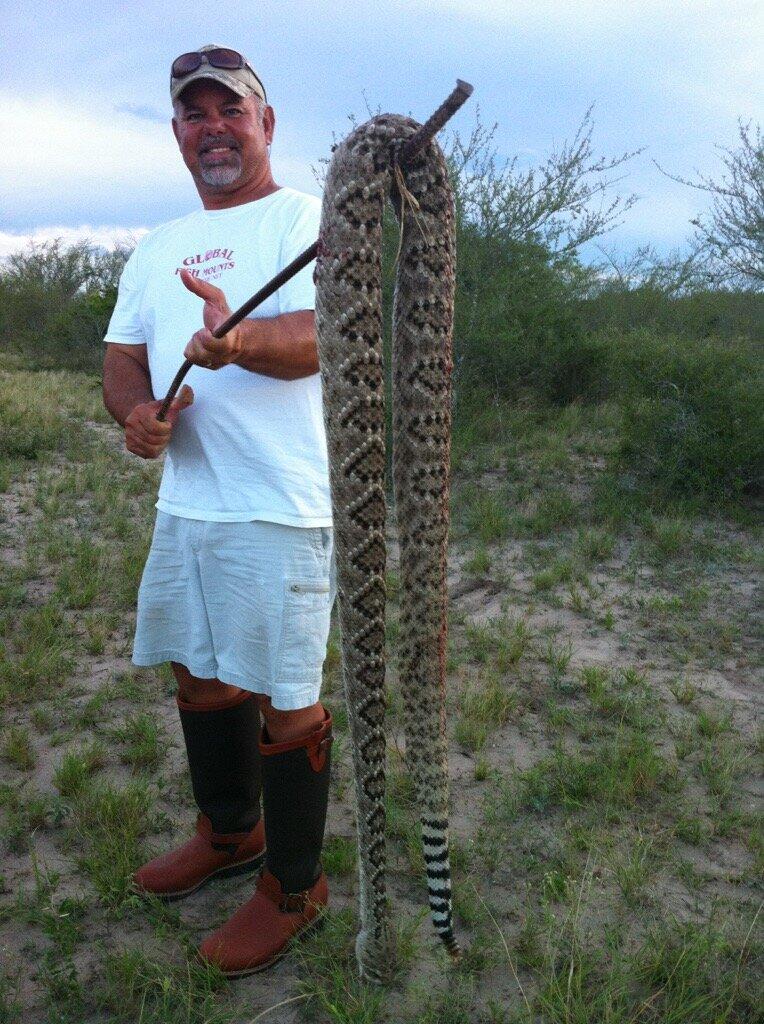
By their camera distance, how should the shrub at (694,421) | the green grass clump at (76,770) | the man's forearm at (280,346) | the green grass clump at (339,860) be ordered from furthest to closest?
1. the shrub at (694,421)
2. the green grass clump at (76,770)
3. the green grass clump at (339,860)
4. the man's forearm at (280,346)

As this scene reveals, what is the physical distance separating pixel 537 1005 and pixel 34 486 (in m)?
6.89

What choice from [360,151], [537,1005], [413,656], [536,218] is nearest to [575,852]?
[537,1005]

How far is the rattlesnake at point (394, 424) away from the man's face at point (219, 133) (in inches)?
43.6

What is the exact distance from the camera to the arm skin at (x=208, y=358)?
1.77 metres

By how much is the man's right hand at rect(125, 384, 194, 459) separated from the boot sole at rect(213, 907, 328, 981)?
1.51 metres

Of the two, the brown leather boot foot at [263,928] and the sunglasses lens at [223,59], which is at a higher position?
the sunglasses lens at [223,59]

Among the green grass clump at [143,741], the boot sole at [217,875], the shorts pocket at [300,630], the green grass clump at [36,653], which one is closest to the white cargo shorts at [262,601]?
the shorts pocket at [300,630]

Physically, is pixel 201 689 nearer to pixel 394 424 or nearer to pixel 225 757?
pixel 225 757

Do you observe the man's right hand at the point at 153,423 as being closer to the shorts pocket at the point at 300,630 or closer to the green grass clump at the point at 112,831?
the shorts pocket at the point at 300,630

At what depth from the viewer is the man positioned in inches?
90.7

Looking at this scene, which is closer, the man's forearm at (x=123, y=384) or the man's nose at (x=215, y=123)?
the man's nose at (x=215, y=123)

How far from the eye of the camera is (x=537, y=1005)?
235cm

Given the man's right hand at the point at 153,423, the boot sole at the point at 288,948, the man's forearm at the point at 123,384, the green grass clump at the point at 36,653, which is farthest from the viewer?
the green grass clump at the point at 36,653

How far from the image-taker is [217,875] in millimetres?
2949
